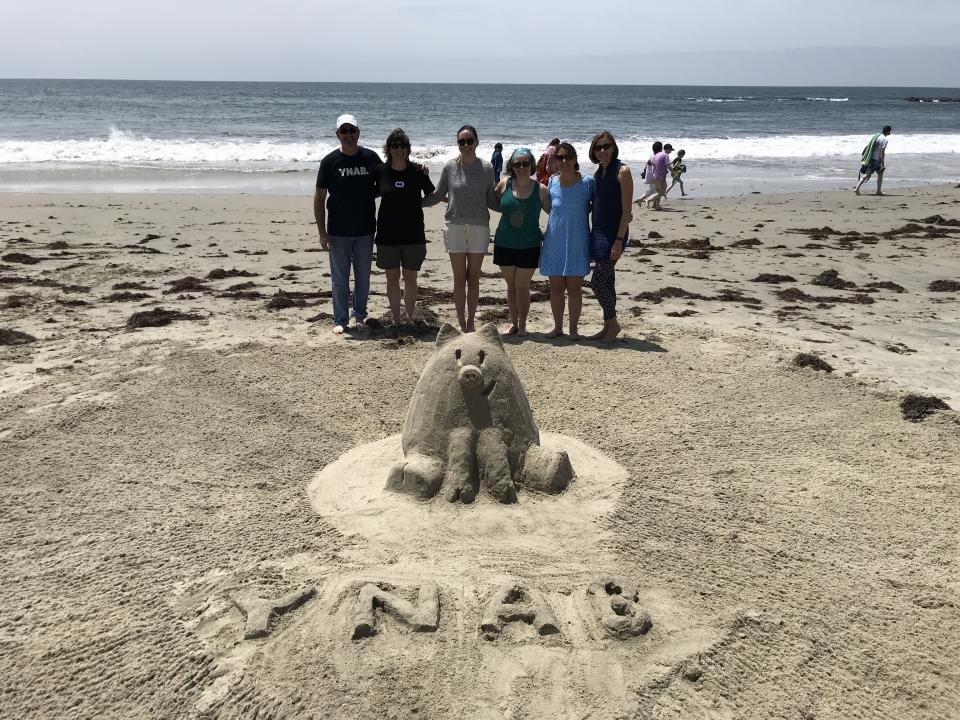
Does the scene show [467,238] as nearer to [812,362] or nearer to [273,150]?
[812,362]

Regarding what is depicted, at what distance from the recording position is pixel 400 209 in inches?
269

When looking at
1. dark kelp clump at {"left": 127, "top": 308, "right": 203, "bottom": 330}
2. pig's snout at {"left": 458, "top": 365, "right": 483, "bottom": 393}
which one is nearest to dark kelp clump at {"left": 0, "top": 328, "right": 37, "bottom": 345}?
dark kelp clump at {"left": 127, "top": 308, "right": 203, "bottom": 330}

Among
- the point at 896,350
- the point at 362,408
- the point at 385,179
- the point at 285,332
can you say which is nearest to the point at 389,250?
the point at 385,179

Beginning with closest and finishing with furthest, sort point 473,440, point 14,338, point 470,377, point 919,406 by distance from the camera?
point 470,377
point 473,440
point 919,406
point 14,338

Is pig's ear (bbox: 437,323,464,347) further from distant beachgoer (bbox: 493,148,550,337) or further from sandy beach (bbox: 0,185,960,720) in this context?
distant beachgoer (bbox: 493,148,550,337)

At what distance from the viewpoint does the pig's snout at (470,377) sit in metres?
4.04

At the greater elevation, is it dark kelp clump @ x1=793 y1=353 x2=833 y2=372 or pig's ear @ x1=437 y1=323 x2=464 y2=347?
pig's ear @ x1=437 y1=323 x2=464 y2=347

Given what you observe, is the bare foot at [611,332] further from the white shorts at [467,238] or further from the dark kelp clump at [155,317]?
the dark kelp clump at [155,317]

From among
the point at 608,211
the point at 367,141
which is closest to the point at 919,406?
the point at 608,211

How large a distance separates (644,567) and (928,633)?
47.9 inches

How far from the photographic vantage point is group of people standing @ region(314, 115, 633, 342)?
650 centimetres

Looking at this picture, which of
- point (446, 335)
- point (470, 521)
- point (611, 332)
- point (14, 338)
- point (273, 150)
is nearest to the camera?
point (470, 521)

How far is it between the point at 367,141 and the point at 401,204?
30043 millimetres

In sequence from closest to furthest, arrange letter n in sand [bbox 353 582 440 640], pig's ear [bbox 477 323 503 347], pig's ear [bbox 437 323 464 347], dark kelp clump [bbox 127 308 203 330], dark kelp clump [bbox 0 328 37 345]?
letter n in sand [bbox 353 582 440 640], pig's ear [bbox 477 323 503 347], pig's ear [bbox 437 323 464 347], dark kelp clump [bbox 0 328 37 345], dark kelp clump [bbox 127 308 203 330]
